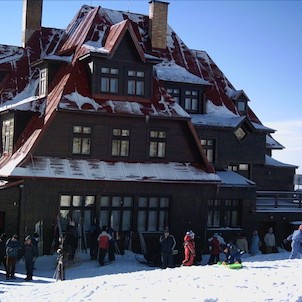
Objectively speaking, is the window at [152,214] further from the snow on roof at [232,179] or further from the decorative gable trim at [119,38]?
the decorative gable trim at [119,38]

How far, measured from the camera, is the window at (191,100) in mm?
30322

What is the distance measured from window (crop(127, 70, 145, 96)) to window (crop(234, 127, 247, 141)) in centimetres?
681

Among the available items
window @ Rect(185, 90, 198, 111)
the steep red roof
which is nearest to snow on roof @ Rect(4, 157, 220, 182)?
the steep red roof

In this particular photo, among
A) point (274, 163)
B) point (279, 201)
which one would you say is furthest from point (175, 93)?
point (279, 201)

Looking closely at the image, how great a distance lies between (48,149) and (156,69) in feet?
26.7

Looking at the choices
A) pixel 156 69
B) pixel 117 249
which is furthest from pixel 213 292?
pixel 156 69

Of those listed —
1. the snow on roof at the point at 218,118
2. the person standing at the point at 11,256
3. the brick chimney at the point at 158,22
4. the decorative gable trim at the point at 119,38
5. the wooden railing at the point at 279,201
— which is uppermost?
the brick chimney at the point at 158,22

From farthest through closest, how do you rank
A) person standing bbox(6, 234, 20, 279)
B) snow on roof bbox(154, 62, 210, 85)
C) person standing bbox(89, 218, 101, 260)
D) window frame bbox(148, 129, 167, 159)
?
snow on roof bbox(154, 62, 210, 85) < window frame bbox(148, 129, 167, 159) < person standing bbox(89, 218, 101, 260) < person standing bbox(6, 234, 20, 279)

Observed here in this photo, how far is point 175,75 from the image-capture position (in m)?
29.8

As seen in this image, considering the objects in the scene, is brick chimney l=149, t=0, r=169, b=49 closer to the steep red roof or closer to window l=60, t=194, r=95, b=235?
the steep red roof

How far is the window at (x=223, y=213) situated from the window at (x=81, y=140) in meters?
7.22

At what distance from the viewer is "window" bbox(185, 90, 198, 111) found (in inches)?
1194

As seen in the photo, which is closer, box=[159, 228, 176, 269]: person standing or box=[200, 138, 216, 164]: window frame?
box=[159, 228, 176, 269]: person standing

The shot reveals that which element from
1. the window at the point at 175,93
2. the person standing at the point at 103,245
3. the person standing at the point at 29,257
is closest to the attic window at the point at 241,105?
the window at the point at 175,93
